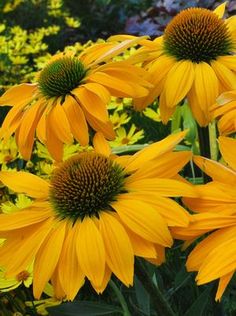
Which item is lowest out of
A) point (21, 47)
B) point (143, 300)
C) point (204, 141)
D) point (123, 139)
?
point (21, 47)

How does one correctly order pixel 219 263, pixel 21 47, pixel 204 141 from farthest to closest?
1. pixel 21 47
2. pixel 204 141
3. pixel 219 263

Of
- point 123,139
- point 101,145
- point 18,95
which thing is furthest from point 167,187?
point 123,139

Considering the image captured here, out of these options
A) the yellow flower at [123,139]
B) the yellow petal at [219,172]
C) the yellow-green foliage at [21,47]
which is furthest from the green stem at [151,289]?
the yellow-green foliage at [21,47]

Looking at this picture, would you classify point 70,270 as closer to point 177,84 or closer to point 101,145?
point 101,145

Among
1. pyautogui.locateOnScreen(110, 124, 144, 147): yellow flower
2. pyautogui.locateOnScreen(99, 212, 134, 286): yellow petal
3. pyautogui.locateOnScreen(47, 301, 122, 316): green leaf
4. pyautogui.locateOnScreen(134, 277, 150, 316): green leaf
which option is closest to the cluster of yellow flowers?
pyautogui.locateOnScreen(99, 212, 134, 286): yellow petal

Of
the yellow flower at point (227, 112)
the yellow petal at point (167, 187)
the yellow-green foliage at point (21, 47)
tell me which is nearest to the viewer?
the yellow petal at point (167, 187)

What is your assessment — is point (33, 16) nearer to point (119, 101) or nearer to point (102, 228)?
point (119, 101)

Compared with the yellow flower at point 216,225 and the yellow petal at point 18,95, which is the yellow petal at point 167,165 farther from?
the yellow petal at point 18,95
